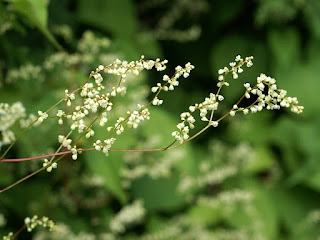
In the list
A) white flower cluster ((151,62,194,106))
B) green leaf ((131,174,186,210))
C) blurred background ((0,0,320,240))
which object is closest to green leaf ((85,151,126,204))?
blurred background ((0,0,320,240))

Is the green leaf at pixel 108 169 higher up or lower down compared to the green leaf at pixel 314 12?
lower down

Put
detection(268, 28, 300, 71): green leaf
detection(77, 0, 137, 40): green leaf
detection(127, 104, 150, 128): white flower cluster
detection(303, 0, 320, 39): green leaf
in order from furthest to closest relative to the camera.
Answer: detection(268, 28, 300, 71): green leaf, detection(303, 0, 320, 39): green leaf, detection(77, 0, 137, 40): green leaf, detection(127, 104, 150, 128): white flower cluster

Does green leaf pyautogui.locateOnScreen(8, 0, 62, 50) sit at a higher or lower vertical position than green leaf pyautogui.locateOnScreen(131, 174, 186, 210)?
lower

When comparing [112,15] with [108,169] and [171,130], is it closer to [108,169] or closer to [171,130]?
[171,130]

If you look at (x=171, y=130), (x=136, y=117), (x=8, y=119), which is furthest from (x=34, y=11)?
(x=171, y=130)

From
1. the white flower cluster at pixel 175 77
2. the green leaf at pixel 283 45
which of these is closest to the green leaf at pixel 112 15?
the green leaf at pixel 283 45

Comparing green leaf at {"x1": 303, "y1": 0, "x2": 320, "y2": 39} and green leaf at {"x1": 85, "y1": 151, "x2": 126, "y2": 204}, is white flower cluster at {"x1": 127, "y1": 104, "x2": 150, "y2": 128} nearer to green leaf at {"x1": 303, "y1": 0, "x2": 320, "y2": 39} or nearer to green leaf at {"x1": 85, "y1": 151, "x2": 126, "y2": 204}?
green leaf at {"x1": 85, "y1": 151, "x2": 126, "y2": 204}

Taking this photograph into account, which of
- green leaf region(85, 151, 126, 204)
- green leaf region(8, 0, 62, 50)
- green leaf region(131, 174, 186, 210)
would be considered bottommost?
green leaf region(85, 151, 126, 204)

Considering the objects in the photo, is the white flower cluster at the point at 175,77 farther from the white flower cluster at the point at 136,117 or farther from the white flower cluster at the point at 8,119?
the white flower cluster at the point at 8,119

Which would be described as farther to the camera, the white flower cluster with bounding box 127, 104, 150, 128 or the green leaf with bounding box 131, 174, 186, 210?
the green leaf with bounding box 131, 174, 186, 210
